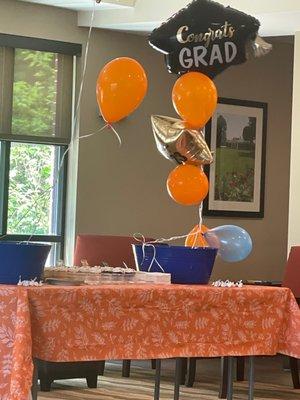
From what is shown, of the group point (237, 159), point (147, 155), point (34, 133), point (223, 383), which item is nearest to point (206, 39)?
point (223, 383)

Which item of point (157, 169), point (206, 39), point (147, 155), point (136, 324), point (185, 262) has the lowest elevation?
point (136, 324)

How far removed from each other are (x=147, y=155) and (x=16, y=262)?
4512 millimetres

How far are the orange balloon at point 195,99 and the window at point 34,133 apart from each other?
114 inches

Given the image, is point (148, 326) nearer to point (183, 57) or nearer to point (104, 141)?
point (183, 57)

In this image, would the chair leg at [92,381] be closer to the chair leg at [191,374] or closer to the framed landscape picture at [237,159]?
the chair leg at [191,374]

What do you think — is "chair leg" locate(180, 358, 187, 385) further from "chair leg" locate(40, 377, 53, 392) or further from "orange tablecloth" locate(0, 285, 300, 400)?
"orange tablecloth" locate(0, 285, 300, 400)

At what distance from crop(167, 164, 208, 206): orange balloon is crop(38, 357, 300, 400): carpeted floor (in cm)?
157

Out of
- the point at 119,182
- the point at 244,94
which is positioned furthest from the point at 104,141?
the point at 244,94

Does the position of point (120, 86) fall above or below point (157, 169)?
above

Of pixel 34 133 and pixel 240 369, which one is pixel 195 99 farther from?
pixel 34 133

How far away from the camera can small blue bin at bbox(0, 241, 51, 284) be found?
3297 millimetres

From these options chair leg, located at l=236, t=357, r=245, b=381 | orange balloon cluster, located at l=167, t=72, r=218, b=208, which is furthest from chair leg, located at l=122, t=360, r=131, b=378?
orange balloon cluster, located at l=167, t=72, r=218, b=208

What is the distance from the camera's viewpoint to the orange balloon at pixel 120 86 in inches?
164

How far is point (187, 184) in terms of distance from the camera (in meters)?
4.54
